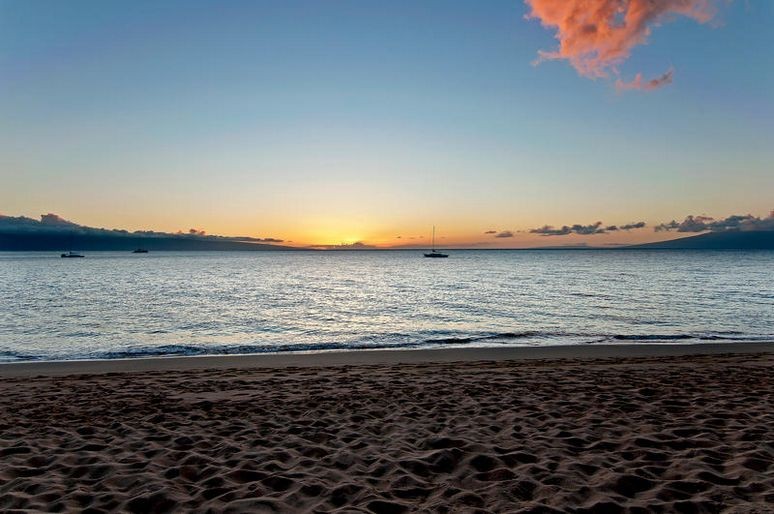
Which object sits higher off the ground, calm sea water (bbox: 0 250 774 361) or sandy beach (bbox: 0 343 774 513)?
sandy beach (bbox: 0 343 774 513)

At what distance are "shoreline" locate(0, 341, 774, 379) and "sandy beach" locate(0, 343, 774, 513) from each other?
74.9 inches

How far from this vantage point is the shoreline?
14219 millimetres

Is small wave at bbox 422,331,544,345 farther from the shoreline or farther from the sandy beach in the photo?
the sandy beach

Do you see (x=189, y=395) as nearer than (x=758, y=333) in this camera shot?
Yes

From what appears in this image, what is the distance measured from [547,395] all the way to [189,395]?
743cm

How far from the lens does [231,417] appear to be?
8.30m

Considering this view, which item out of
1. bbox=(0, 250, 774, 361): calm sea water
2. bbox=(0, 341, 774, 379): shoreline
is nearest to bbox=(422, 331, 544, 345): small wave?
bbox=(0, 250, 774, 361): calm sea water

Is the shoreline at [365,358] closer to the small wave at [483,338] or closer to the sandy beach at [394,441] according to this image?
the sandy beach at [394,441]

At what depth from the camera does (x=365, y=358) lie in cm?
1587

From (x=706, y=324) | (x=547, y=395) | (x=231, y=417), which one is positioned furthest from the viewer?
(x=706, y=324)

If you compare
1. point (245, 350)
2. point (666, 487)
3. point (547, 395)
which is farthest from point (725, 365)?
point (245, 350)

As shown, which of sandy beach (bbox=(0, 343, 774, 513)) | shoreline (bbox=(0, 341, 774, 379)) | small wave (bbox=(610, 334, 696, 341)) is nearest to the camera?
sandy beach (bbox=(0, 343, 774, 513))

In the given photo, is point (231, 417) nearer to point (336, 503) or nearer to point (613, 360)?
point (336, 503)

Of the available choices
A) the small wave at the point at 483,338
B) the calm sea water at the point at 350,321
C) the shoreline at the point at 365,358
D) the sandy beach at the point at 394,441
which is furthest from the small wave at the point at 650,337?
the sandy beach at the point at 394,441
